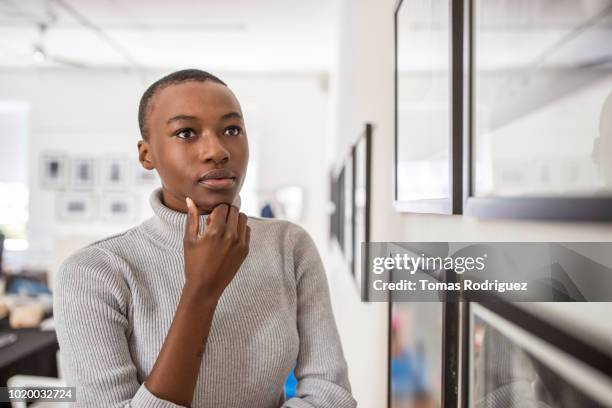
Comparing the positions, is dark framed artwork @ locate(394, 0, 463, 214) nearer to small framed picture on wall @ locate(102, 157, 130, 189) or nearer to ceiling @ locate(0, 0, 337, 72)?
ceiling @ locate(0, 0, 337, 72)

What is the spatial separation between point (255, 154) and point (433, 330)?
4666 millimetres

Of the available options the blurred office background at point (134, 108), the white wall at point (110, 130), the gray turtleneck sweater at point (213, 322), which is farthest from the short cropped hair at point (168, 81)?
the white wall at point (110, 130)

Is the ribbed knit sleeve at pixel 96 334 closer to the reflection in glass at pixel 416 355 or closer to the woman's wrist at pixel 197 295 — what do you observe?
the woman's wrist at pixel 197 295

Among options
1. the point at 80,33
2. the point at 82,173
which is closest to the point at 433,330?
the point at 80,33

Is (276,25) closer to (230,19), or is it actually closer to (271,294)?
(230,19)

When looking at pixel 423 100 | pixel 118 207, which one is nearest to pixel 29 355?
pixel 423 100

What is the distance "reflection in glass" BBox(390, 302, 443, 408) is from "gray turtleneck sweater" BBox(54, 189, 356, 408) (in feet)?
0.29

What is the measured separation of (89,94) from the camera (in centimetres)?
507

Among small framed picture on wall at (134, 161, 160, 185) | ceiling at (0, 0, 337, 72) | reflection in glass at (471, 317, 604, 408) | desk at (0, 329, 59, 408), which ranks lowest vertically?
desk at (0, 329, 59, 408)

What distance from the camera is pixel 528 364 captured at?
30cm

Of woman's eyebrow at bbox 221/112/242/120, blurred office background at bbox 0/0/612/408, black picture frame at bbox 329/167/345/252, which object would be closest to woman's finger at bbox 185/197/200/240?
woman's eyebrow at bbox 221/112/242/120

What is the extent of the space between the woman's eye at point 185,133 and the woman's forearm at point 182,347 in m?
0.16

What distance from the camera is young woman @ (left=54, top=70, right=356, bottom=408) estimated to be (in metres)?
0.49

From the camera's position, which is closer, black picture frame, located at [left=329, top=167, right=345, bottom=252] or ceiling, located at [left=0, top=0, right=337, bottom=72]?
black picture frame, located at [left=329, top=167, right=345, bottom=252]
